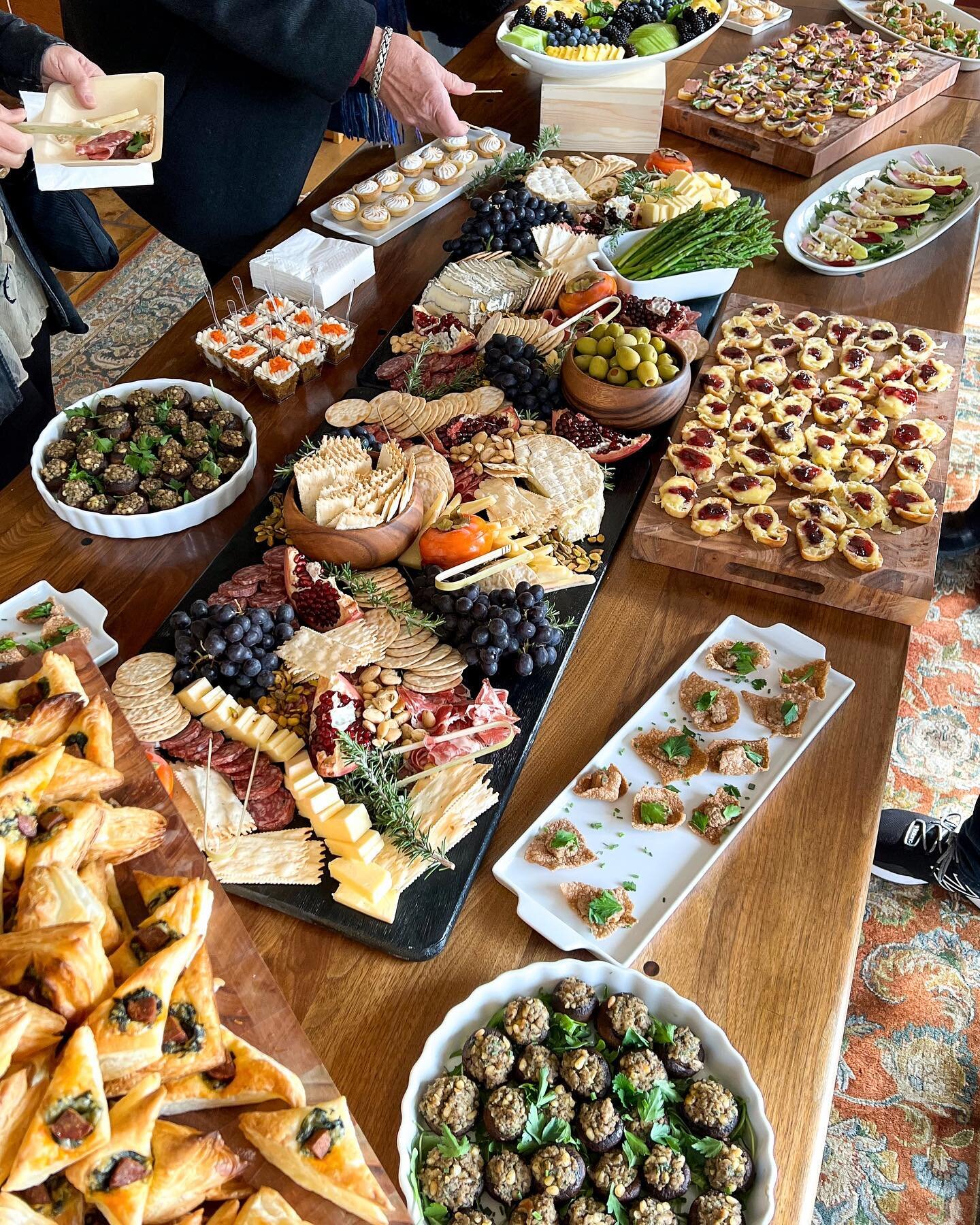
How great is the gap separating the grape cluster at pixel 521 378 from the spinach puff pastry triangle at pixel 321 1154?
154cm

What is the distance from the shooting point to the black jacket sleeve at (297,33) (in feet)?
6.77

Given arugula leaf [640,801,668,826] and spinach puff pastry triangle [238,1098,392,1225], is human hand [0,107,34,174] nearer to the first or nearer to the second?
arugula leaf [640,801,668,826]

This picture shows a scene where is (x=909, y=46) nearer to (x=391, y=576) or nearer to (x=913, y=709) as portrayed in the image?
(x=913, y=709)

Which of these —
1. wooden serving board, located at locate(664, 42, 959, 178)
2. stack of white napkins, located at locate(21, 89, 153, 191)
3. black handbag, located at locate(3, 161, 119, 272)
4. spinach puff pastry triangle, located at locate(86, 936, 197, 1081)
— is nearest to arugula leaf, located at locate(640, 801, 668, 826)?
spinach puff pastry triangle, located at locate(86, 936, 197, 1081)

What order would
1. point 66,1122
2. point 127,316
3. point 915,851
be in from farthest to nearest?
point 127,316, point 915,851, point 66,1122

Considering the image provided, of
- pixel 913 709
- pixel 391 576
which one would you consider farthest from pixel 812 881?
pixel 913 709

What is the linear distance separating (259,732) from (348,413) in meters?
0.87

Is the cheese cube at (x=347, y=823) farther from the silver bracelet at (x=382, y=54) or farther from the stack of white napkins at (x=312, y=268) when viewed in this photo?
the silver bracelet at (x=382, y=54)

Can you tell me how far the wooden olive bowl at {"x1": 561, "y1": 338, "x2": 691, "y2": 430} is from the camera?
6.28ft

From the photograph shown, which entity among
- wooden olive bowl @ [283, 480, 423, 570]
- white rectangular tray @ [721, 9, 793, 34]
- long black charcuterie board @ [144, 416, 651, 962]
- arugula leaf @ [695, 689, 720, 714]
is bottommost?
long black charcuterie board @ [144, 416, 651, 962]

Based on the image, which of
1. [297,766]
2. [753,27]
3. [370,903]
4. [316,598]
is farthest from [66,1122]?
[753,27]

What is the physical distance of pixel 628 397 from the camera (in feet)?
6.28

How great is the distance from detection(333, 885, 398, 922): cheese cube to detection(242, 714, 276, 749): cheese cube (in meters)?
0.28

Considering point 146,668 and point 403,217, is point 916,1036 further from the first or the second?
point 403,217
